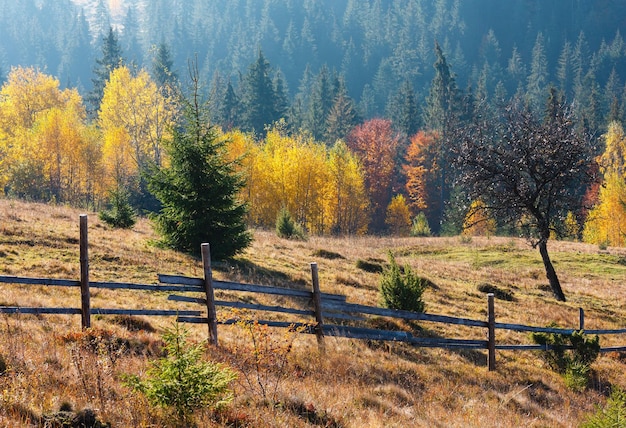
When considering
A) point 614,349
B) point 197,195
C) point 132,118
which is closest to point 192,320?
point 197,195

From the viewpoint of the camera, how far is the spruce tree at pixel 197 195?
20.0m

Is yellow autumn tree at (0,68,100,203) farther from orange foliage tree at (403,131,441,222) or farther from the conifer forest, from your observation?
orange foliage tree at (403,131,441,222)

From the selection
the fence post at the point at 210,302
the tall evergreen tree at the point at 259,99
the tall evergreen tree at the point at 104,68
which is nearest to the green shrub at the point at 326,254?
the fence post at the point at 210,302

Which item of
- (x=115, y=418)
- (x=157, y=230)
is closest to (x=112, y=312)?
(x=115, y=418)

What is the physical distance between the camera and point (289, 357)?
1088cm

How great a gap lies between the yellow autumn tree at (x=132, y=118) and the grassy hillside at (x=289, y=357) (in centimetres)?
3070

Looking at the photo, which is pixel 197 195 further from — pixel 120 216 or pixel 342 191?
pixel 342 191

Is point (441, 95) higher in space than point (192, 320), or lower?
higher

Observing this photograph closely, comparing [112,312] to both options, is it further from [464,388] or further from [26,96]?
[26,96]

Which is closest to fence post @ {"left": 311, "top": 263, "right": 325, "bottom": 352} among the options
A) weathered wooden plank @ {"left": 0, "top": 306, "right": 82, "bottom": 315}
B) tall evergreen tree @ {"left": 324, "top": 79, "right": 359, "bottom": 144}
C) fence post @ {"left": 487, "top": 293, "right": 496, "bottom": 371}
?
fence post @ {"left": 487, "top": 293, "right": 496, "bottom": 371}

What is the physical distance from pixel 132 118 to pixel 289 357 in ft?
175

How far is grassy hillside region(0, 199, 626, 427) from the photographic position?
7027mm

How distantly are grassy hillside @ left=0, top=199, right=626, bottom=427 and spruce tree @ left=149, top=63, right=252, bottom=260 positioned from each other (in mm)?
905

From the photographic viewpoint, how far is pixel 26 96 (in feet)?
199
